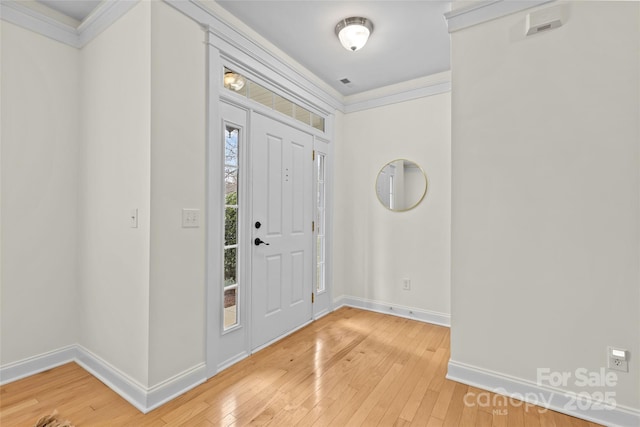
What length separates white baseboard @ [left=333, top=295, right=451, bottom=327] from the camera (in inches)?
128

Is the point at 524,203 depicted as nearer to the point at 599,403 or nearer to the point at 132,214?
the point at 599,403

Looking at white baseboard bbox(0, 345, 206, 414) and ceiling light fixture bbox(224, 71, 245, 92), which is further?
ceiling light fixture bbox(224, 71, 245, 92)

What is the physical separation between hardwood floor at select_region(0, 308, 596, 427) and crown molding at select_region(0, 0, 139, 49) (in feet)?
8.23

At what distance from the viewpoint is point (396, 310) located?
350cm

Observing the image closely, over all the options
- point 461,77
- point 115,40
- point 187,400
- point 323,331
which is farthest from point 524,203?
point 115,40

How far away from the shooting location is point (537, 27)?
6.15 ft

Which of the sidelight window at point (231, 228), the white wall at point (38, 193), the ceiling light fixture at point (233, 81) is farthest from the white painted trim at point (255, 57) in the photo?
the white wall at point (38, 193)

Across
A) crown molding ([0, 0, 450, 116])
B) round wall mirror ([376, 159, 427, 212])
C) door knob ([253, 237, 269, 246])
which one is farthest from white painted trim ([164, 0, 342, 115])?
door knob ([253, 237, 269, 246])

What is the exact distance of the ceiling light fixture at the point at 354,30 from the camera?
2.33m

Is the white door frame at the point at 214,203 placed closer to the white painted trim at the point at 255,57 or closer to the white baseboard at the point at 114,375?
the white painted trim at the point at 255,57

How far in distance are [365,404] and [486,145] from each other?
1.88 metres

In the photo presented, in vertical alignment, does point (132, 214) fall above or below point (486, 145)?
below

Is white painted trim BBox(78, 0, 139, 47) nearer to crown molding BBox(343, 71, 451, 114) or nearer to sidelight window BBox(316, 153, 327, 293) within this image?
sidelight window BBox(316, 153, 327, 293)

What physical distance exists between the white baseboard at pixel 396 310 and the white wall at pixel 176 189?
2.05m
